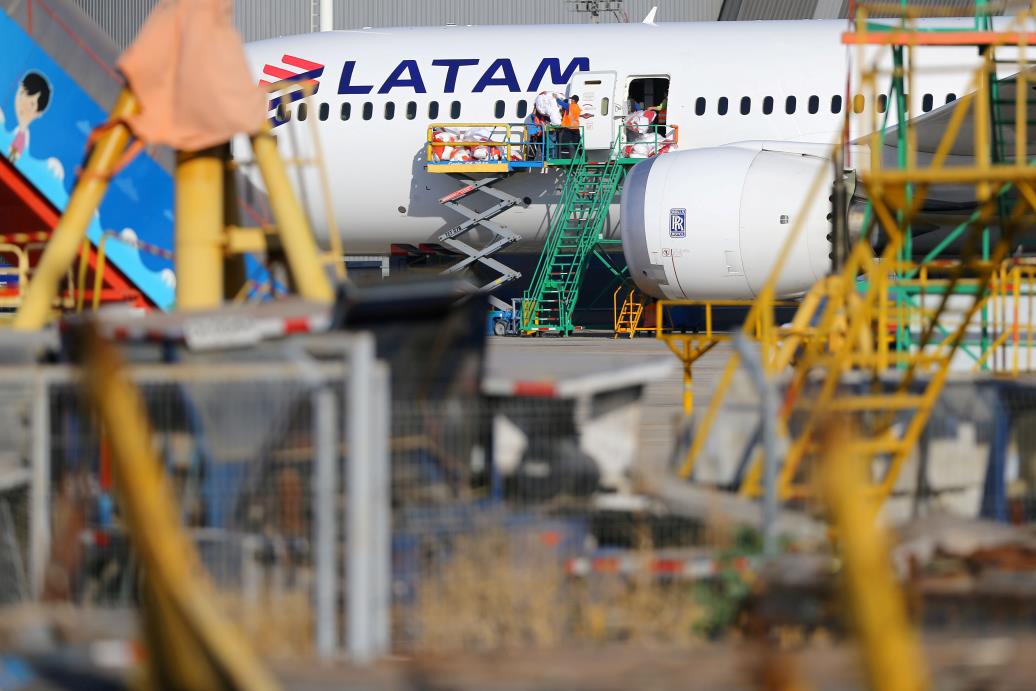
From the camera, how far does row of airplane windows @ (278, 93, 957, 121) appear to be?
25.6m

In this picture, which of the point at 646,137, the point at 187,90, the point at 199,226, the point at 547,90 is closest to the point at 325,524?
the point at 199,226

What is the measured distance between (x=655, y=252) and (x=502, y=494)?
48.1 ft

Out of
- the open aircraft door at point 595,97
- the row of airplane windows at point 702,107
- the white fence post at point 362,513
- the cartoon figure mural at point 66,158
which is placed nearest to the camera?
the white fence post at point 362,513

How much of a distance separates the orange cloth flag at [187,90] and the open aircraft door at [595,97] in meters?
17.4

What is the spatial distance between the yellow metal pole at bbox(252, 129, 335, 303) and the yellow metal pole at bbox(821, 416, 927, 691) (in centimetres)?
585

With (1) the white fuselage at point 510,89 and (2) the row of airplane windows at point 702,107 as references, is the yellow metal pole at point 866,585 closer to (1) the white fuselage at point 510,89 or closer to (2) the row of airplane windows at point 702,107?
(2) the row of airplane windows at point 702,107

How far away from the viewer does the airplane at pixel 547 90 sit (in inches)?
1008

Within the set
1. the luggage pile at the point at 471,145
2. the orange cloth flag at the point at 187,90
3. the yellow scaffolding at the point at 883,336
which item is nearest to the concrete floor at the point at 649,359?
the yellow scaffolding at the point at 883,336

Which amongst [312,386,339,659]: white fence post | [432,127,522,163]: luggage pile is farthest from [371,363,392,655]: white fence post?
[432,127,522,163]: luggage pile

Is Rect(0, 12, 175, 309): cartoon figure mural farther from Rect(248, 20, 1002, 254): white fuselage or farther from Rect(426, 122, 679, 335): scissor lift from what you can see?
Rect(426, 122, 679, 335): scissor lift

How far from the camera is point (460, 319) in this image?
7.91m

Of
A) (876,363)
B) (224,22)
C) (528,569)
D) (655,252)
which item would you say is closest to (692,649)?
(528,569)

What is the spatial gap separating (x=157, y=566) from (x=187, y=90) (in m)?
5.94

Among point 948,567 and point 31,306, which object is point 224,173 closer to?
point 31,306
